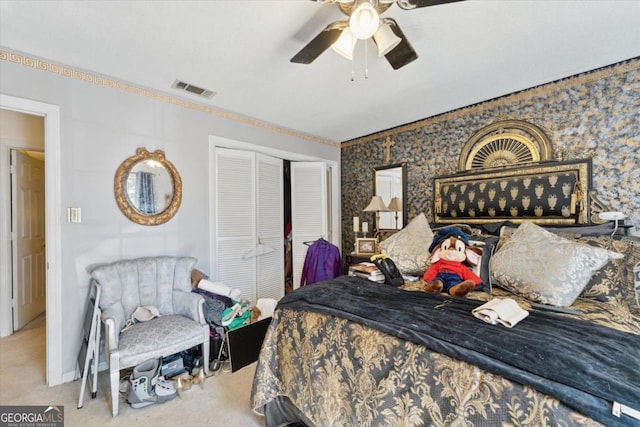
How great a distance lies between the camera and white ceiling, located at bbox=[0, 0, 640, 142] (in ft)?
5.15

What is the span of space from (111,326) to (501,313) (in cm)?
236

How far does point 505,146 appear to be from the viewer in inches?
106

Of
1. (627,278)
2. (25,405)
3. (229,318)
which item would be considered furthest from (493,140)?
(25,405)

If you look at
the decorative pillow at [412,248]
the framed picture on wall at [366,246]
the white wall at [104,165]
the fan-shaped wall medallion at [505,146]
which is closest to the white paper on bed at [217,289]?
the white wall at [104,165]

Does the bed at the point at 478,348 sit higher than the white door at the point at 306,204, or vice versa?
the white door at the point at 306,204

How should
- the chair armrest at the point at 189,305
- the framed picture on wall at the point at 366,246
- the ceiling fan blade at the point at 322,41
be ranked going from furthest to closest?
the framed picture on wall at the point at 366,246 → the chair armrest at the point at 189,305 → the ceiling fan blade at the point at 322,41

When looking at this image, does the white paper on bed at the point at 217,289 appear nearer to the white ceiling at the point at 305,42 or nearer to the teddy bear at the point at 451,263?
the teddy bear at the point at 451,263

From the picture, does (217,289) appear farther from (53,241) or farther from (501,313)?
(501,313)

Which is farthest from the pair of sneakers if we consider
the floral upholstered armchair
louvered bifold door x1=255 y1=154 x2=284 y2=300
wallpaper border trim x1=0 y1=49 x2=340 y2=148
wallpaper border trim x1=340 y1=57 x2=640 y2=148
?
wallpaper border trim x1=340 y1=57 x2=640 y2=148

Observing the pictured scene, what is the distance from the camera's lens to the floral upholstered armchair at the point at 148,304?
1816mm

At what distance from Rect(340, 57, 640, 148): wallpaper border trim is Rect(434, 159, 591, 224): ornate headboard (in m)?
0.68

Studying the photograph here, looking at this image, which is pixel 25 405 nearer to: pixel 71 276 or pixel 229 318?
pixel 71 276

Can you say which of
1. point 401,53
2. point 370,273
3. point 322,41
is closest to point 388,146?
point 401,53

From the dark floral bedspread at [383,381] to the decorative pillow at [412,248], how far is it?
22.1 inches
